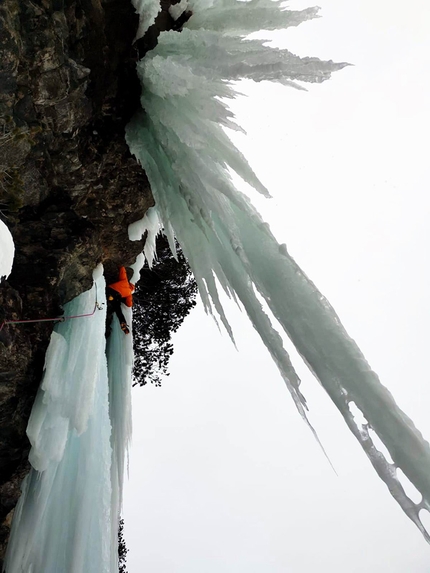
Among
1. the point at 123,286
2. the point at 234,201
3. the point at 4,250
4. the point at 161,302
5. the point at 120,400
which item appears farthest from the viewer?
the point at 161,302

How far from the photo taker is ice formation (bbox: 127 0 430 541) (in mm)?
2723

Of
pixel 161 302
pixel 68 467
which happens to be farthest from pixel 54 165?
pixel 161 302

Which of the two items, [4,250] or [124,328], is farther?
[124,328]

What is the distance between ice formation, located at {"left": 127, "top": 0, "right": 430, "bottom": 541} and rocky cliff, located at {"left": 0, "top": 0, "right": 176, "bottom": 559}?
0.31 meters

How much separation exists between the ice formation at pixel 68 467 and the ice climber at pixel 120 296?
105 cm

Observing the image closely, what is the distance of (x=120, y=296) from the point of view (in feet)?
18.6

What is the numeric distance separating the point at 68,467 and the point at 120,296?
2132 millimetres

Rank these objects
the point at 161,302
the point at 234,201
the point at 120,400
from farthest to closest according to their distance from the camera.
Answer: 1. the point at 161,302
2. the point at 120,400
3. the point at 234,201

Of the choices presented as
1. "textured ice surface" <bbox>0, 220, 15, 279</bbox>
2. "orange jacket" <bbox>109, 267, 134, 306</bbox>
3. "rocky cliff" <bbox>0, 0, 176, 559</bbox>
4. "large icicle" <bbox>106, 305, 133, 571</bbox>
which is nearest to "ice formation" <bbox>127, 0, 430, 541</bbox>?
"rocky cliff" <bbox>0, 0, 176, 559</bbox>

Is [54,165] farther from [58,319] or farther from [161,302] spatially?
[161,302]

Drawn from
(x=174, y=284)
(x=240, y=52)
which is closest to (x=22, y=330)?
(x=240, y=52)

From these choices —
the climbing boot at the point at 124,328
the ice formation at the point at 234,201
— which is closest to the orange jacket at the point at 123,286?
the climbing boot at the point at 124,328

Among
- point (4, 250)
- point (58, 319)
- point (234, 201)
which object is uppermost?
point (58, 319)

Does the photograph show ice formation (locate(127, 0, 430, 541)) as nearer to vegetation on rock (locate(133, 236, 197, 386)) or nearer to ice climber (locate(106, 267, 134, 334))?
ice climber (locate(106, 267, 134, 334))
